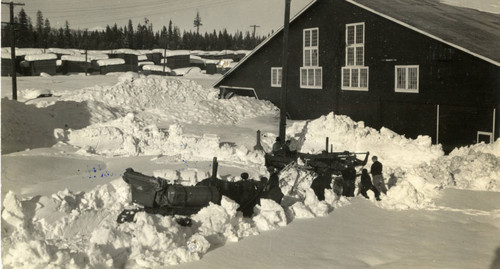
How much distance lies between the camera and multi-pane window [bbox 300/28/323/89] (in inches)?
865

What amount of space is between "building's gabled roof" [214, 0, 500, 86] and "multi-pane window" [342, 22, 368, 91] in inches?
41.9

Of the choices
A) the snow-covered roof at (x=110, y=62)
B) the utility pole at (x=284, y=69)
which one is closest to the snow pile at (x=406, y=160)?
the utility pole at (x=284, y=69)

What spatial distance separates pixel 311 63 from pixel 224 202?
44.2 feet

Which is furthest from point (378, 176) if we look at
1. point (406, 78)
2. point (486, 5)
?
point (486, 5)

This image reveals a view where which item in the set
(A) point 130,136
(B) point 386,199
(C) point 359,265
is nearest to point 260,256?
(C) point 359,265

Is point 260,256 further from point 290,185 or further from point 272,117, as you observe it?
point 272,117

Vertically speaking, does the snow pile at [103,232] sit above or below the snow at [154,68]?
below

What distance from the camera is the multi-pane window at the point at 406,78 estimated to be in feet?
61.6

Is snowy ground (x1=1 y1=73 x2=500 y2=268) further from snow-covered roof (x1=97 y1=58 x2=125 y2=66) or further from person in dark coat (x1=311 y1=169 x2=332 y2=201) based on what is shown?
snow-covered roof (x1=97 y1=58 x2=125 y2=66)

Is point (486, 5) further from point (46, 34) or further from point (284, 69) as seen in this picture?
point (46, 34)

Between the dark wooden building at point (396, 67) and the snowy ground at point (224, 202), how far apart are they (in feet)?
4.27

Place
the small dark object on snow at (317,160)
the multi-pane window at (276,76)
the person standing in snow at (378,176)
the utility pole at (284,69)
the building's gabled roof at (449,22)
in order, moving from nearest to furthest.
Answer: the person standing in snow at (378,176) < the small dark object on snow at (317,160) < the building's gabled roof at (449,22) < the utility pole at (284,69) < the multi-pane window at (276,76)

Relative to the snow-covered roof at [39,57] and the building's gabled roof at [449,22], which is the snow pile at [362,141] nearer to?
the building's gabled roof at [449,22]

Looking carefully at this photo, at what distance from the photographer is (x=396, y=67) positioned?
19.4 meters
